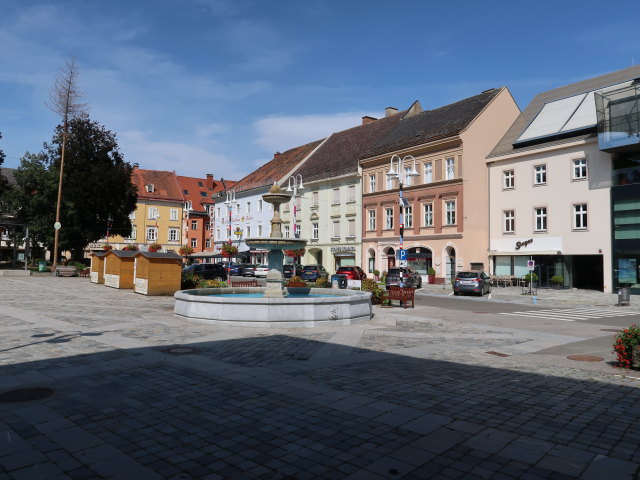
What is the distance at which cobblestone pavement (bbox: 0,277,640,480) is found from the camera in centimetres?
478

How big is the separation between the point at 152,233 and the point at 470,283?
58.8 metres

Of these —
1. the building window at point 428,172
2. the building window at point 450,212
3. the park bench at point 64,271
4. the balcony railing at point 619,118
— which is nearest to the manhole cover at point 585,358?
the balcony railing at point 619,118

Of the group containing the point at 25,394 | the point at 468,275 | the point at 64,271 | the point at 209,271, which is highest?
the point at 468,275

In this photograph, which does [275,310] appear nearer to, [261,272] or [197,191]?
[261,272]

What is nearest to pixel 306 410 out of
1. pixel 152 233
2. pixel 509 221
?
pixel 509 221

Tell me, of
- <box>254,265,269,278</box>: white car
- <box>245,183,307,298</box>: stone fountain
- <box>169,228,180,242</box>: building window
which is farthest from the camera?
<box>169,228,180,242</box>: building window

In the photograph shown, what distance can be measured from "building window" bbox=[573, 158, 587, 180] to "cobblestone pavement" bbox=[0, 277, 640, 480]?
2480 centimetres

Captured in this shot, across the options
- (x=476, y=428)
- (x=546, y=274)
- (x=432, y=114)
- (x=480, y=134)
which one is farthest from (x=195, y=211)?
(x=476, y=428)

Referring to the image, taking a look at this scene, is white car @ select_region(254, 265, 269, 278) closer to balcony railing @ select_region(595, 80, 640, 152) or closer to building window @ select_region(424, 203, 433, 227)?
building window @ select_region(424, 203, 433, 227)

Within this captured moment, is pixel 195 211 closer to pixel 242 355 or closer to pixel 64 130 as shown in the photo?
pixel 64 130

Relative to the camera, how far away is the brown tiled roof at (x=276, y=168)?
59.0 metres

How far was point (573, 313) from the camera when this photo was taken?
2147 cm

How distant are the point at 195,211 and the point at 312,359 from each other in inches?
2918

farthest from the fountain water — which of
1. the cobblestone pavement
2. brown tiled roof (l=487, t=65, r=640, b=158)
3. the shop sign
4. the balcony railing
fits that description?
the shop sign
